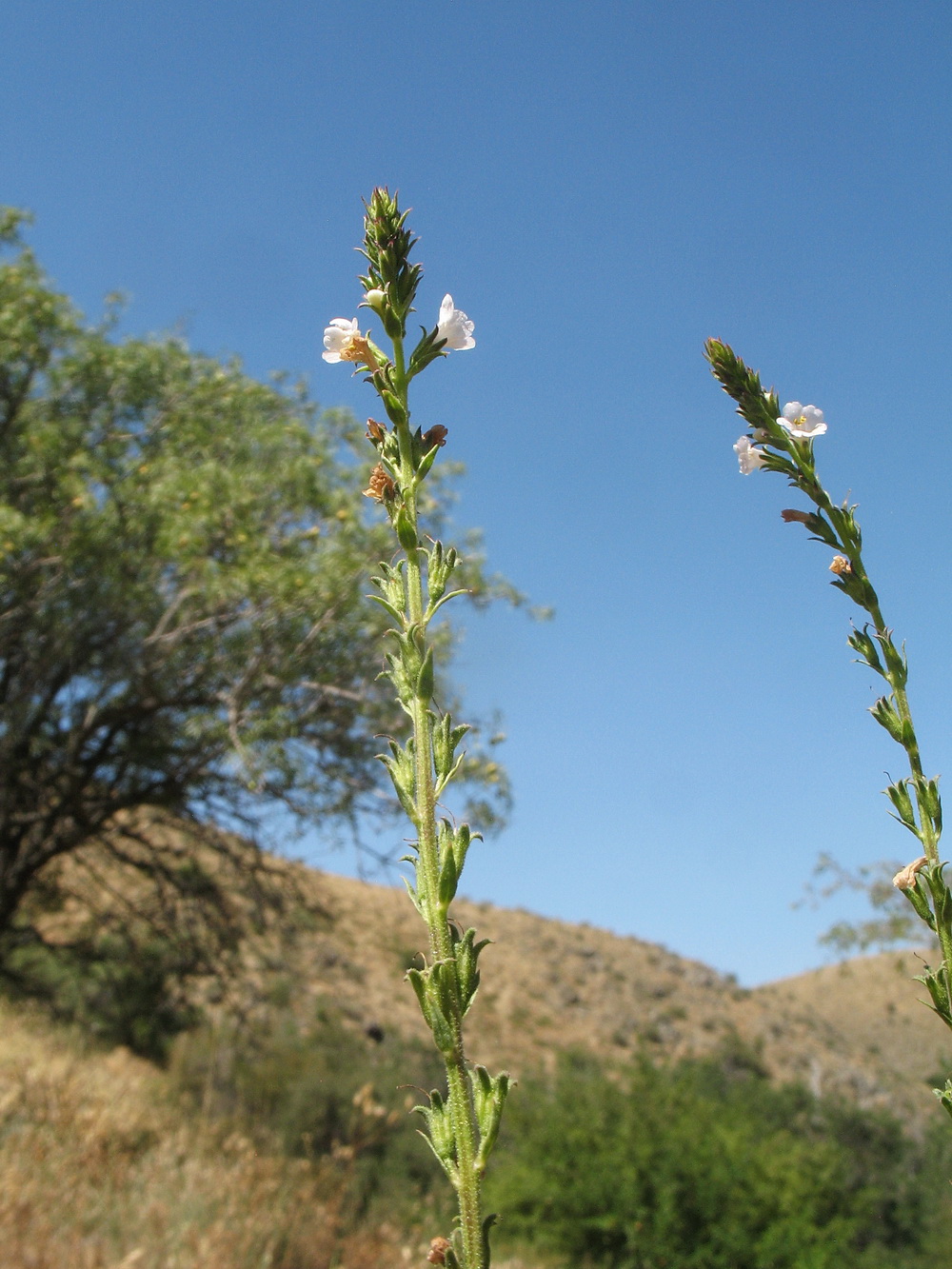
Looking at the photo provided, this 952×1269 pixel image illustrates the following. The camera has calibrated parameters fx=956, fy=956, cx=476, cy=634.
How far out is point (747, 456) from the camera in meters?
1.90

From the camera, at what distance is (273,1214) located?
6520 millimetres

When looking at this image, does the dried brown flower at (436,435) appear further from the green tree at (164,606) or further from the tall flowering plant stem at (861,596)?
the green tree at (164,606)

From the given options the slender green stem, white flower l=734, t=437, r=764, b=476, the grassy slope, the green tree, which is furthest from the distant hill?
the slender green stem

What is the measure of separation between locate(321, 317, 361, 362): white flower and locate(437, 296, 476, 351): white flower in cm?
14

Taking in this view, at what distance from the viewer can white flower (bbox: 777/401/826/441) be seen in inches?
72.3

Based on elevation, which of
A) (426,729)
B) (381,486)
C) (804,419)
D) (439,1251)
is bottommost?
(439,1251)

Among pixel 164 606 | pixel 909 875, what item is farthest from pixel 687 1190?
pixel 909 875

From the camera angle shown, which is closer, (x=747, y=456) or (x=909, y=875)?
(x=909, y=875)

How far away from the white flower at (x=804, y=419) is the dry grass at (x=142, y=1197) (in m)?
3.97

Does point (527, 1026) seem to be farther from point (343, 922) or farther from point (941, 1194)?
point (941, 1194)

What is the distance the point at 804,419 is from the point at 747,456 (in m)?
0.13

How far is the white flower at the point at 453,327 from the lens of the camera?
1611mm

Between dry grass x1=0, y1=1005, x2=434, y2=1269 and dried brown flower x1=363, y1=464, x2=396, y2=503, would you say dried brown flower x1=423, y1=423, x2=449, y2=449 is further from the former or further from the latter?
dry grass x1=0, y1=1005, x2=434, y2=1269

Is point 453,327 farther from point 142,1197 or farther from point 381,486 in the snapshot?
point 142,1197
